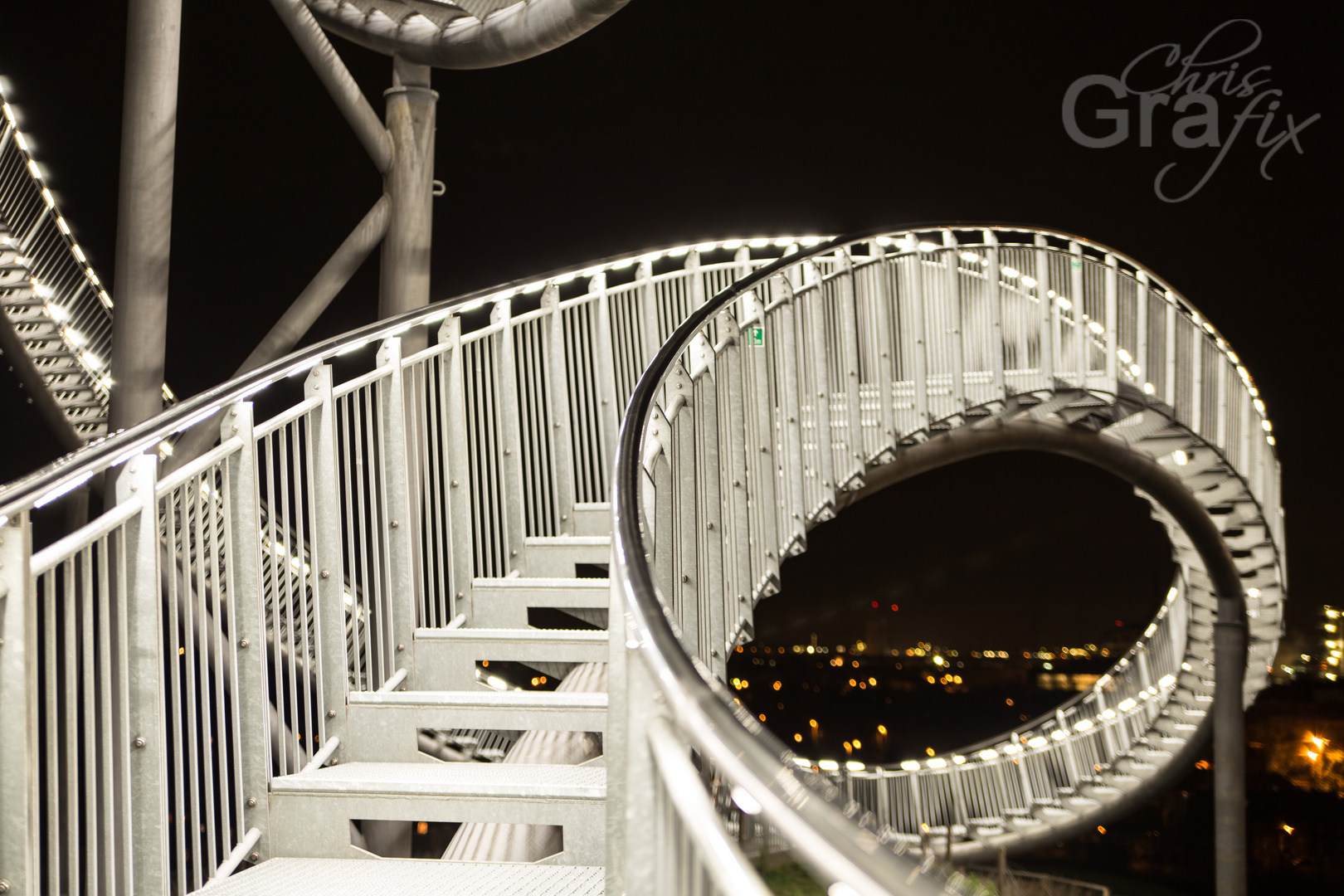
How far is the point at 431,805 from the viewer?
3275mm

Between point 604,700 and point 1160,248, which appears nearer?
point 604,700

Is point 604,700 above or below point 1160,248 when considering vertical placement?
below

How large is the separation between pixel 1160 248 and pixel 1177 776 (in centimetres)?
1252

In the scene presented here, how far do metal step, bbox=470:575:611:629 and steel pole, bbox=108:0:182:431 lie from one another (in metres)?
3.09

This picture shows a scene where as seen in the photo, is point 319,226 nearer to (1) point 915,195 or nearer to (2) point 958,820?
(1) point 915,195

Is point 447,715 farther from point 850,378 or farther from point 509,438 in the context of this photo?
point 850,378

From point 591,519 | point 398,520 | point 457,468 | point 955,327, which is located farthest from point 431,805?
point 955,327

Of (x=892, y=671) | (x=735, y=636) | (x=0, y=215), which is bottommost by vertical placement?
(x=892, y=671)

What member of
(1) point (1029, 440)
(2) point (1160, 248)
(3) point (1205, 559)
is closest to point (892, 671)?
(2) point (1160, 248)

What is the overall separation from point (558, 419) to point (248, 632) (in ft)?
9.03

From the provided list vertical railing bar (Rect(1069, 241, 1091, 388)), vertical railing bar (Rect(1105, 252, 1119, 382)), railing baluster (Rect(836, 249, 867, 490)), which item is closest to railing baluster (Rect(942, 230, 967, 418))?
railing baluster (Rect(836, 249, 867, 490))

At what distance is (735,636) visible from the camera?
4520 mm

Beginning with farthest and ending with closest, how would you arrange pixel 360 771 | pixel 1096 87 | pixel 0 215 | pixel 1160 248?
1. pixel 1160 248
2. pixel 1096 87
3. pixel 0 215
4. pixel 360 771

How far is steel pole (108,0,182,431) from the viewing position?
6.63 meters
